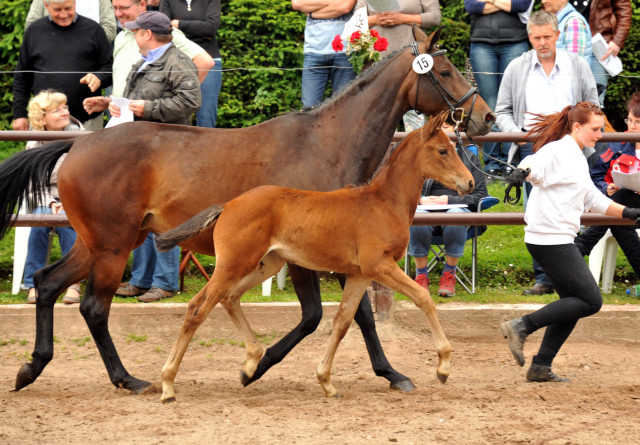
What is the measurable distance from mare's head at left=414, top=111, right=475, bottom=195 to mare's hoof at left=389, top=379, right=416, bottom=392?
1.30 metres

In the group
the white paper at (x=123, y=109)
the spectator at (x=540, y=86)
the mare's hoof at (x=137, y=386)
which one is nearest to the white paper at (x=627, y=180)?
the spectator at (x=540, y=86)

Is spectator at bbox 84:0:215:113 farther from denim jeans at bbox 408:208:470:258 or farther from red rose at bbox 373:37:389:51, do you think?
denim jeans at bbox 408:208:470:258

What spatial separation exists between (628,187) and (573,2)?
278 centimetres

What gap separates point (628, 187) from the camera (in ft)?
26.1

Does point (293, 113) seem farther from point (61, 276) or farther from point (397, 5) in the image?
point (397, 5)

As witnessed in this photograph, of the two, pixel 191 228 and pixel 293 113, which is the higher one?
pixel 293 113

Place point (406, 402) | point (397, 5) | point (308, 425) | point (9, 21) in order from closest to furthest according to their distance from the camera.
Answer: point (308, 425)
point (406, 402)
point (397, 5)
point (9, 21)

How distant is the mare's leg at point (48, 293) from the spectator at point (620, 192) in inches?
161

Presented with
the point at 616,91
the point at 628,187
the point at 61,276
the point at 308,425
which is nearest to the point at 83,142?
the point at 61,276

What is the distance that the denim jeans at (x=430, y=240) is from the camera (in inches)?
319

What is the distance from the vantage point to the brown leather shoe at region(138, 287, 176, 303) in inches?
307

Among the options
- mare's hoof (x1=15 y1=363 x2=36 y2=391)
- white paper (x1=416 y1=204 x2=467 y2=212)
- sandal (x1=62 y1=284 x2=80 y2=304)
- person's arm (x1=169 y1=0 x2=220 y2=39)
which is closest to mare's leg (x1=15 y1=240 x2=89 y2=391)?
mare's hoof (x1=15 y1=363 x2=36 y2=391)

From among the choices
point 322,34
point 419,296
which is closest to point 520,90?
point 322,34

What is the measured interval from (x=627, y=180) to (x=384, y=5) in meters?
2.68
